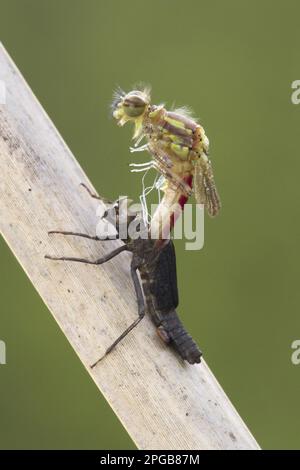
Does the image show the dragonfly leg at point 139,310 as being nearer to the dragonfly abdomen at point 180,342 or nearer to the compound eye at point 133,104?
the dragonfly abdomen at point 180,342

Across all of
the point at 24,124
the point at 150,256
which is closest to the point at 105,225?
the point at 150,256

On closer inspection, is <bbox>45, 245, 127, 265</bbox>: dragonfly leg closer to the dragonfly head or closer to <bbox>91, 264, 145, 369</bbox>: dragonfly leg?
<bbox>91, 264, 145, 369</bbox>: dragonfly leg

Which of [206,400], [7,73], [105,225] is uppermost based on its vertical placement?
[7,73]

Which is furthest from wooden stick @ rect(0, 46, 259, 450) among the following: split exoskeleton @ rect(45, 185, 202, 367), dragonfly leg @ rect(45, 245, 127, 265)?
split exoskeleton @ rect(45, 185, 202, 367)

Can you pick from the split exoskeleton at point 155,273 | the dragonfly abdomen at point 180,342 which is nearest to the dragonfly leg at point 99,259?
the split exoskeleton at point 155,273

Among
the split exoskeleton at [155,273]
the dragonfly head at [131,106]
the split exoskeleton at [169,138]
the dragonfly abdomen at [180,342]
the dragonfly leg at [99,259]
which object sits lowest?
the dragonfly abdomen at [180,342]

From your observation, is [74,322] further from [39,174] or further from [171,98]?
[171,98]
